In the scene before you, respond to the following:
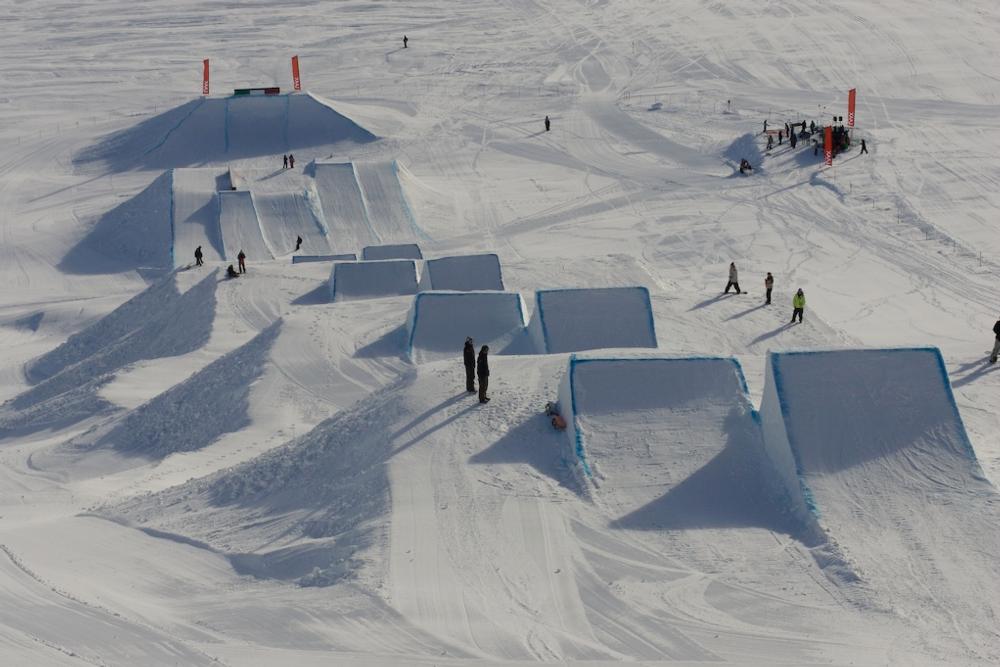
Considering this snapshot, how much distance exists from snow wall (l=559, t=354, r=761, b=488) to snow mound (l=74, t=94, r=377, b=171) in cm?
2688

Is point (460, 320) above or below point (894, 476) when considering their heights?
below

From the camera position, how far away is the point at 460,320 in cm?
1958

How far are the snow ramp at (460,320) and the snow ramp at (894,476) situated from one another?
6.45 m

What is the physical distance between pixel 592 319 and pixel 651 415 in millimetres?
5581

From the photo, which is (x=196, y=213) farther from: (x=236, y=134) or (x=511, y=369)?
(x=511, y=369)

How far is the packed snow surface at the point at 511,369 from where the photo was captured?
10703 mm

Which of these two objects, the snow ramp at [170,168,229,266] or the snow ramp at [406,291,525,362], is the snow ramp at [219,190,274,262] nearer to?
the snow ramp at [170,168,229,266]

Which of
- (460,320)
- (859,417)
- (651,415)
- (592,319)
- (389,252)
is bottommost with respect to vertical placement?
(389,252)

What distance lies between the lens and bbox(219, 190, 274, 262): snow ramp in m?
31.3

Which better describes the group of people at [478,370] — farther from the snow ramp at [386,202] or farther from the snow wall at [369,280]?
the snow ramp at [386,202]

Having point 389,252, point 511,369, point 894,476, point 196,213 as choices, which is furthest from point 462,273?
point 894,476

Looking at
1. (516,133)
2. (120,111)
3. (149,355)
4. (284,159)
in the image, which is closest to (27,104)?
(120,111)

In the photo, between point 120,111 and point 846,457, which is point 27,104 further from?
point 846,457

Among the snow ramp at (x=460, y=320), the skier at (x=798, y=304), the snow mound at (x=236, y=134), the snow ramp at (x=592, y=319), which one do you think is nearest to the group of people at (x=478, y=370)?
the snow ramp at (x=592, y=319)
